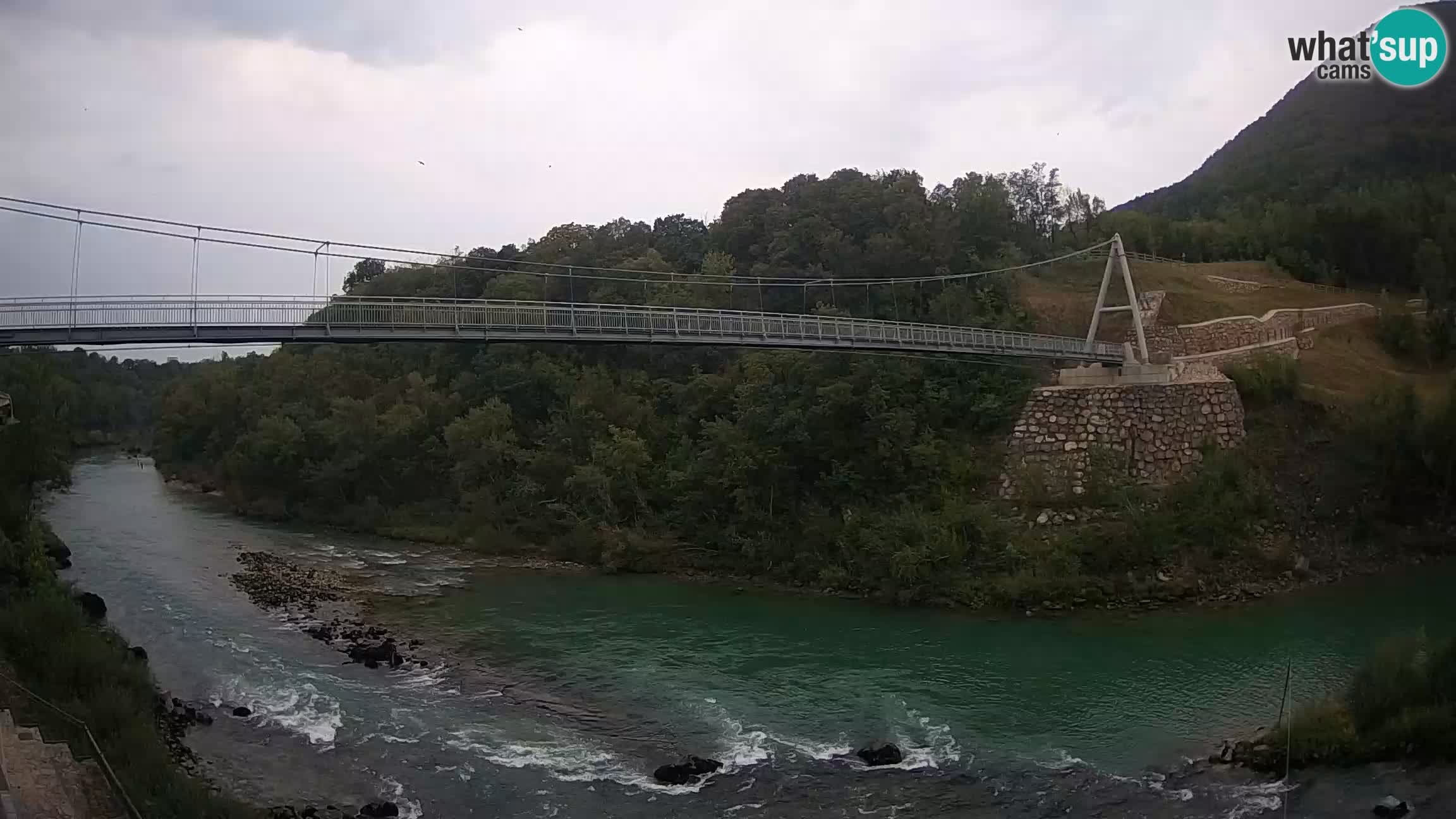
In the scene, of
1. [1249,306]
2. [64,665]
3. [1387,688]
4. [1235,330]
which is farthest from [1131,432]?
[64,665]

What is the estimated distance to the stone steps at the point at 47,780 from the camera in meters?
8.45

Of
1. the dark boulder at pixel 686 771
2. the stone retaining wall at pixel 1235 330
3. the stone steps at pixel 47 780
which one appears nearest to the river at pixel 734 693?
the dark boulder at pixel 686 771

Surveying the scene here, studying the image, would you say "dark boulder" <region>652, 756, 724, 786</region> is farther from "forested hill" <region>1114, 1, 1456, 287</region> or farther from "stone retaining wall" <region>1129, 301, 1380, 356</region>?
"forested hill" <region>1114, 1, 1456, 287</region>

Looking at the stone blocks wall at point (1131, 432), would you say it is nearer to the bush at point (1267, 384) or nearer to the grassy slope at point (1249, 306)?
the bush at point (1267, 384)

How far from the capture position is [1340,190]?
123 feet

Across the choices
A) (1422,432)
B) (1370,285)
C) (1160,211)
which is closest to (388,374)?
(1422,432)

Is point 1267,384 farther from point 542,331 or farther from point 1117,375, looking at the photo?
point 542,331

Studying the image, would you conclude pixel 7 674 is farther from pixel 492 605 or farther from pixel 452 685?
pixel 492 605

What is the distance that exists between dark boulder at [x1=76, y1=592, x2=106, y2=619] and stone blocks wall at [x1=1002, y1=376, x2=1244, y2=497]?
17.6m

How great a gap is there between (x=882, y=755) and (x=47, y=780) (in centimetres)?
843

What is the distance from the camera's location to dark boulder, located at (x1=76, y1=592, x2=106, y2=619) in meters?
17.4

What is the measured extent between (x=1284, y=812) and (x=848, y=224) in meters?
23.6

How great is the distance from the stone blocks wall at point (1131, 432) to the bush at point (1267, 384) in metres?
0.39

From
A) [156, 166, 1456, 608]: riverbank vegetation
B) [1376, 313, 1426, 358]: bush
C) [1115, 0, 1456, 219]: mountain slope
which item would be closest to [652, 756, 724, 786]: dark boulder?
[156, 166, 1456, 608]: riverbank vegetation
